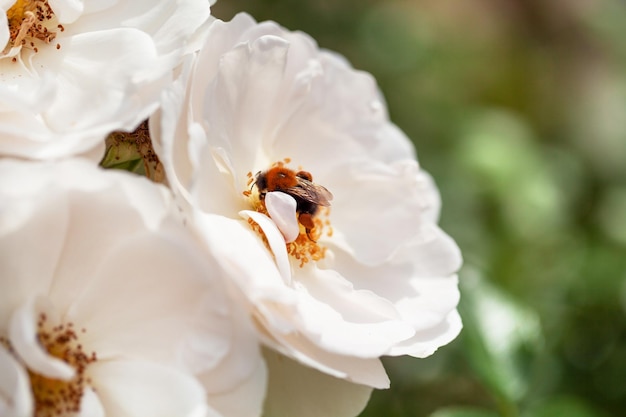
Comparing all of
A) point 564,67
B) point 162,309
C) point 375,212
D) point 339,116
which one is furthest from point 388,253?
point 564,67

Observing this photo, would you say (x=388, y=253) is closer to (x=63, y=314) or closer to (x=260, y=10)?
(x=63, y=314)

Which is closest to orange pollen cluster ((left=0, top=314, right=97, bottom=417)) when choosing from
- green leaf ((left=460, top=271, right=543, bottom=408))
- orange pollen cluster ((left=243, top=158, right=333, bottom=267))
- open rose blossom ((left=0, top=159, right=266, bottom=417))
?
open rose blossom ((left=0, top=159, right=266, bottom=417))

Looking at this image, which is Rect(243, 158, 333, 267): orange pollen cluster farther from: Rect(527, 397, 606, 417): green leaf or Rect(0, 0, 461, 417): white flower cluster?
Rect(527, 397, 606, 417): green leaf

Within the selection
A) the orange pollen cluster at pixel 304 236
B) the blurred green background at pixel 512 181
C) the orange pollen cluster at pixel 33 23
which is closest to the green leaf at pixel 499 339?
the blurred green background at pixel 512 181

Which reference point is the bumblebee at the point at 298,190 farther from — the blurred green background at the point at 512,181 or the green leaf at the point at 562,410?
the green leaf at the point at 562,410

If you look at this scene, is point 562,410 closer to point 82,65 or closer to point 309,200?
point 309,200

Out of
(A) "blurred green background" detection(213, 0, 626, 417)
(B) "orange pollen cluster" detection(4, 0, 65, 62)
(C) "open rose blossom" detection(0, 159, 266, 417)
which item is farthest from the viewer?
(A) "blurred green background" detection(213, 0, 626, 417)
